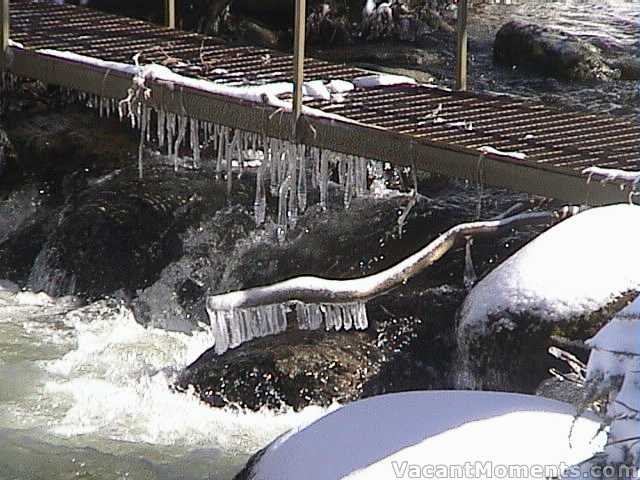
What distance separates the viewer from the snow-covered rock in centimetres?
518

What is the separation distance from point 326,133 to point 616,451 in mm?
3725

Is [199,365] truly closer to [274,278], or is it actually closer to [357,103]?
[274,278]

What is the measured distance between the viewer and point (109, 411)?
6152 mm

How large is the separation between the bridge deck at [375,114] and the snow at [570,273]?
1.60ft

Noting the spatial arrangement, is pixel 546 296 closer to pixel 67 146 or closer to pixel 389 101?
pixel 389 101

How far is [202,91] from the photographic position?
7.19 m

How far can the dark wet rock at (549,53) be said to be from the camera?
11.0 m

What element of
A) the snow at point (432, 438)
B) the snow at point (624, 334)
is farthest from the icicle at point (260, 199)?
the snow at point (624, 334)

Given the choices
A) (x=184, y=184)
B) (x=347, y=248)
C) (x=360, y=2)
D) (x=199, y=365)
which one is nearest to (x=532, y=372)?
(x=199, y=365)

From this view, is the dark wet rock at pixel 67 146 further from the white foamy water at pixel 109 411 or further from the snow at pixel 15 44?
Result: the white foamy water at pixel 109 411

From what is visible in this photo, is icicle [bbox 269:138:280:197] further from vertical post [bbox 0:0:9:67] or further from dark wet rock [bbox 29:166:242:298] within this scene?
vertical post [bbox 0:0:9:67]

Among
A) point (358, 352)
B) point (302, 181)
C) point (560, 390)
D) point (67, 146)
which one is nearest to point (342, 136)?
point (302, 181)

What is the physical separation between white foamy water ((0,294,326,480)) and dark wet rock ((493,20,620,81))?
17.0ft

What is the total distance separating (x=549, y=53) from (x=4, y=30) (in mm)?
4992
